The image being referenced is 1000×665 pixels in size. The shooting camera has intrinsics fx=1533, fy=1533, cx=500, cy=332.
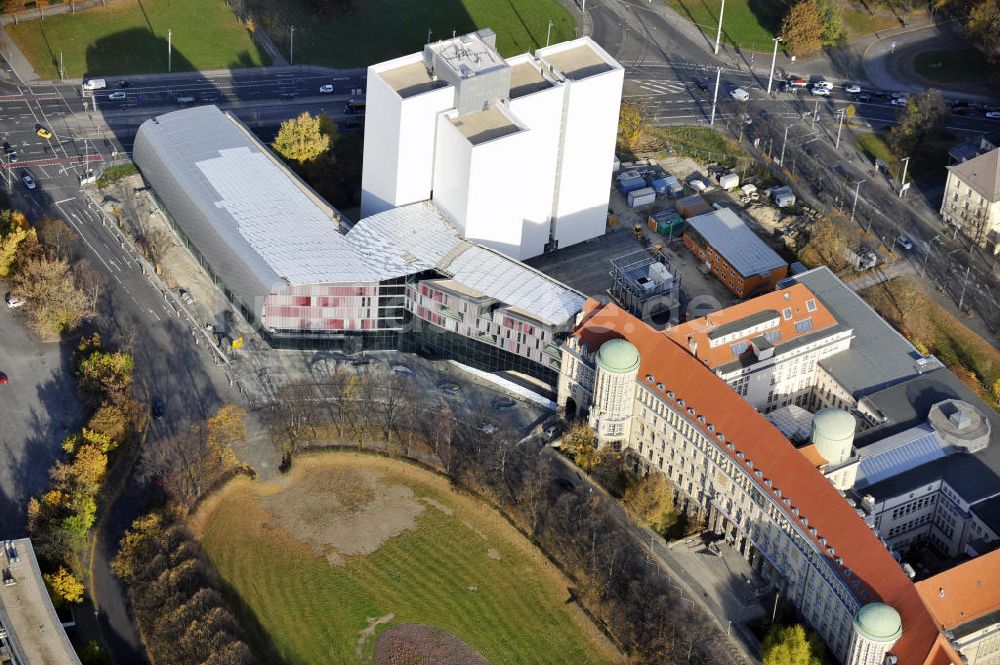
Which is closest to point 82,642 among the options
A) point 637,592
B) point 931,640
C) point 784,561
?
point 637,592

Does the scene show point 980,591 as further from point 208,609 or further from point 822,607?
point 208,609

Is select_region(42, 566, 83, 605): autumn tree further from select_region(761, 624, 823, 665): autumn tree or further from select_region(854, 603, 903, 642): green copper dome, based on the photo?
select_region(854, 603, 903, 642): green copper dome

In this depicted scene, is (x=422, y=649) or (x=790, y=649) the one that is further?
(x=422, y=649)

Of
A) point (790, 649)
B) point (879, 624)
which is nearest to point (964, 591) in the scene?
point (879, 624)

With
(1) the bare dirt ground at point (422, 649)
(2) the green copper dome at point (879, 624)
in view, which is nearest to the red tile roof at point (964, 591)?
(2) the green copper dome at point (879, 624)

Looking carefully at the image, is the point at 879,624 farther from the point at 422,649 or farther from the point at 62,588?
the point at 62,588

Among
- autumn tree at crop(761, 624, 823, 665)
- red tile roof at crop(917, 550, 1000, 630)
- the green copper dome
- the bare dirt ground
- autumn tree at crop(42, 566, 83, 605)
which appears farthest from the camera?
autumn tree at crop(42, 566, 83, 605)

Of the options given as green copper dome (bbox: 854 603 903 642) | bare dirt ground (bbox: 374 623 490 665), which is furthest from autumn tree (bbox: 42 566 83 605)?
green copper dome (bbox: 854 603 903 642)
